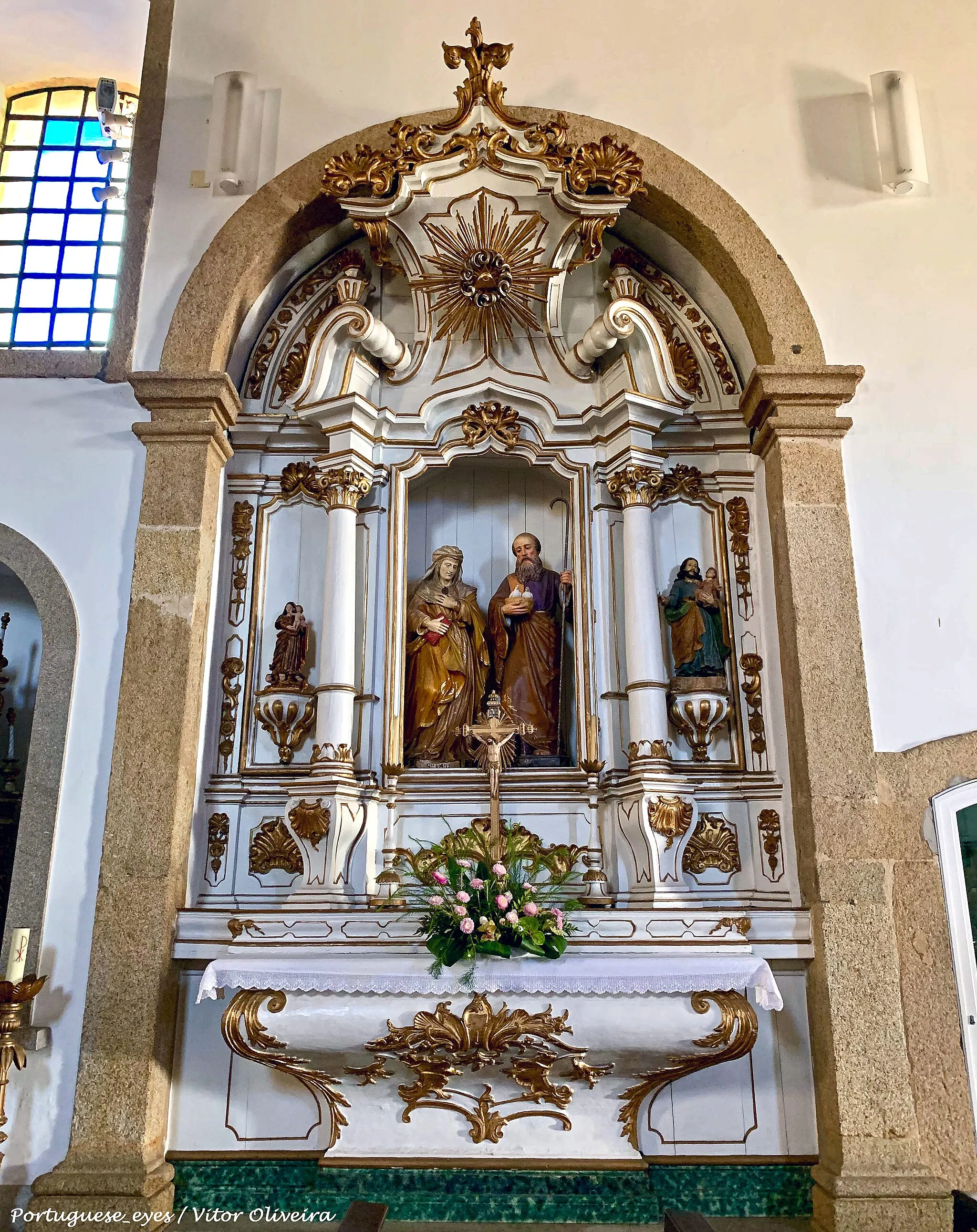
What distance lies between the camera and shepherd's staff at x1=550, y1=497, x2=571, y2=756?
5.88 meters

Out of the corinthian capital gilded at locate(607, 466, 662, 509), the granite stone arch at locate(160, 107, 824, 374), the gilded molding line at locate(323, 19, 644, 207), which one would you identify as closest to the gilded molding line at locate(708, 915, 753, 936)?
the corinthian capital gilded at locate(607, 466, 662, 509)

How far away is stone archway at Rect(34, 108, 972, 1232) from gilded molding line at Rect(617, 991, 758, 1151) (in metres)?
0.44

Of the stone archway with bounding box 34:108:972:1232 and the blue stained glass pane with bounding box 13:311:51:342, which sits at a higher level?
the blue stained glass pane with bounding box 13:311:51:342

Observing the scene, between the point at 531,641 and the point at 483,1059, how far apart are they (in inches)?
88.8

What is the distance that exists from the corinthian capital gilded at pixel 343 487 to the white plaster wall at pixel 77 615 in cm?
95

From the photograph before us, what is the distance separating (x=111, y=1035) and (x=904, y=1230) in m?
3.34

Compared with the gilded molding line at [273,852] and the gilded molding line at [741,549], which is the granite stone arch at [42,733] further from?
the gilded molding line at [741,549]

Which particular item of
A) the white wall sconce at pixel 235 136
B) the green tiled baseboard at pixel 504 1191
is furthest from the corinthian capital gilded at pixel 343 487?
the green tiled baseboard at pixel 504 1191

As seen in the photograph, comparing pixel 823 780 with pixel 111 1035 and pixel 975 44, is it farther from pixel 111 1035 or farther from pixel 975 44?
pixel 975 44

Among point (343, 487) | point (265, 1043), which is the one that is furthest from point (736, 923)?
point (343, 487)

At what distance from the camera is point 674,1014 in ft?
14.5

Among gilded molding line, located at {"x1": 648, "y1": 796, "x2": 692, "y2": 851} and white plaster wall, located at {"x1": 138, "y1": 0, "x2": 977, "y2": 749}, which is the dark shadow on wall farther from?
gilded molding line, located at {"x1": 648, "y1": 796, "x2": 692, "y2": 851}

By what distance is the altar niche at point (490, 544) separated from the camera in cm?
587

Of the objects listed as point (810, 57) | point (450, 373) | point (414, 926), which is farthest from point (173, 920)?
point (810, 57)
